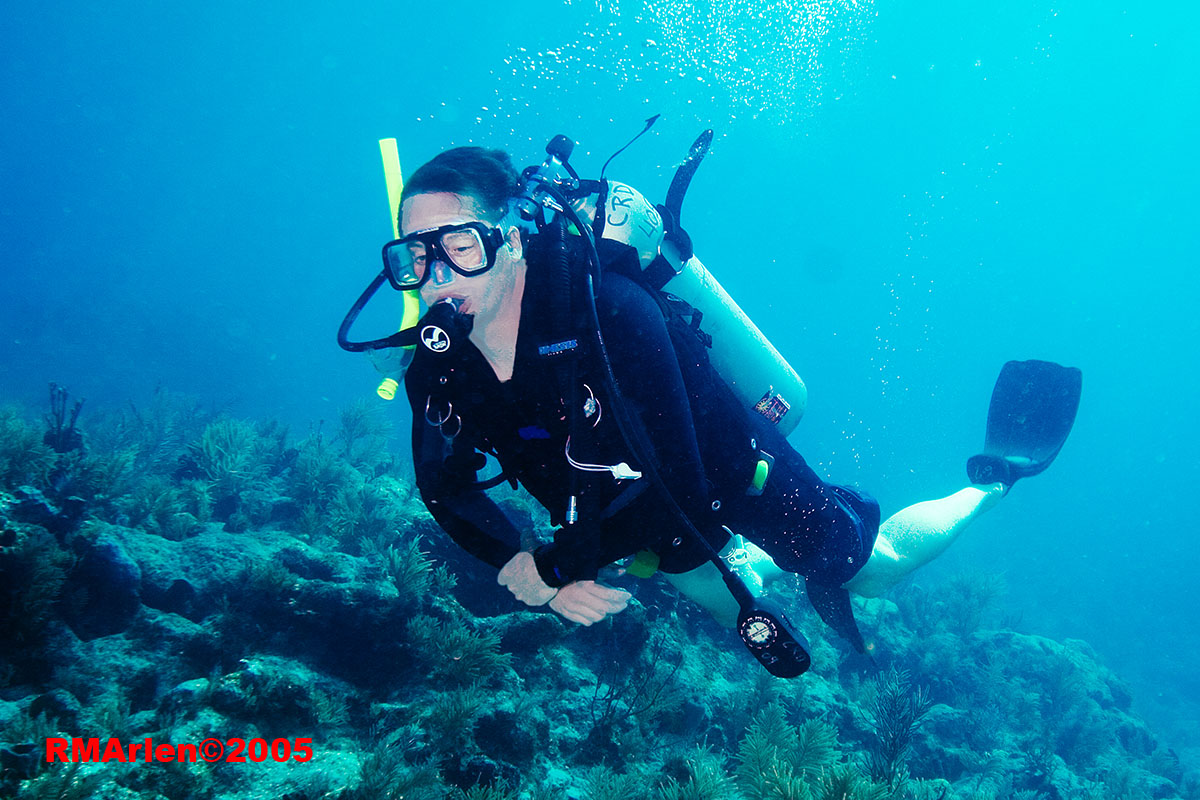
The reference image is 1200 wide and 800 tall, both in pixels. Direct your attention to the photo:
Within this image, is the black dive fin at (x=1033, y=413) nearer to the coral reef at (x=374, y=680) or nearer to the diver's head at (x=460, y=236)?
the coral reef at (x=374, y=680)

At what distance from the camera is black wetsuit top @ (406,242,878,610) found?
2.02 m

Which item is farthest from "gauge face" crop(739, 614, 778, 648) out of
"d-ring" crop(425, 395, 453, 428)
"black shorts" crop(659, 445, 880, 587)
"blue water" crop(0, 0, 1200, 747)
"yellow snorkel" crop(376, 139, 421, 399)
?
"blue water" crop(0, 0, 1200, 747)

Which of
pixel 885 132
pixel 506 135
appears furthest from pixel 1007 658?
pixel 506 135

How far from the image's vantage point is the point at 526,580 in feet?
7.70

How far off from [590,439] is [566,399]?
179 millimetres

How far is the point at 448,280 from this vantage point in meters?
2.23

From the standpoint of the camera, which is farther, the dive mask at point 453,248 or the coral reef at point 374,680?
the coral reef at point 374,680

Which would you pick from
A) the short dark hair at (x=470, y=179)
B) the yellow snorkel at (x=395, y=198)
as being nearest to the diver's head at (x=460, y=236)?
the short dark hair at (x=470, y=179)

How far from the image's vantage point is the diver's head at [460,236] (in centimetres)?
221

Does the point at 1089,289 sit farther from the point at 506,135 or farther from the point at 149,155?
the point at 149,155

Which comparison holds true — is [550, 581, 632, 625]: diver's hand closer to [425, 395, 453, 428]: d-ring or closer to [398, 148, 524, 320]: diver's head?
[425, 395, 453, 428]: d-ring

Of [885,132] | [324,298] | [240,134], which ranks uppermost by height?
[240,134]

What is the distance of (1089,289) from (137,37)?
A: 6553 inches

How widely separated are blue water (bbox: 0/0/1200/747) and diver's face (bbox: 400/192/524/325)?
31.9 m
